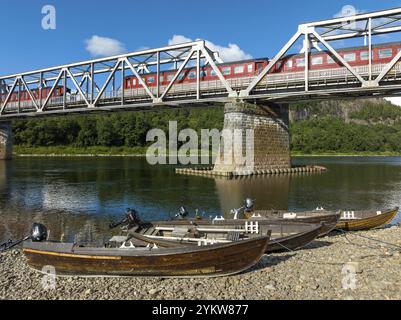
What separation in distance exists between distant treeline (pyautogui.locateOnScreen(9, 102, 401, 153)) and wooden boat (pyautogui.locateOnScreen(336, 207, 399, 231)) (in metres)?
107

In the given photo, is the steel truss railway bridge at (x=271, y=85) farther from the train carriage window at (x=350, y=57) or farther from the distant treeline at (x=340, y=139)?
the distant treeline at (x=340, y=139)

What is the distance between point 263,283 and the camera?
31.1 feet

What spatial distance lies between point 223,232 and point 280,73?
3472cm

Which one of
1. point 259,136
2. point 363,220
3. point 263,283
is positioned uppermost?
point 259,136

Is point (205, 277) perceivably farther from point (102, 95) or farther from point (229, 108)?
point (102, 95)

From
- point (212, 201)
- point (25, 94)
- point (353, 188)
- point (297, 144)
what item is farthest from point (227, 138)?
point (297, 144)

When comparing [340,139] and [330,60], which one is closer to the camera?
[330,60]

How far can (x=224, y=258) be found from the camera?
9.80 m

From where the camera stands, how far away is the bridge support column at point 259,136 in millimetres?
43156

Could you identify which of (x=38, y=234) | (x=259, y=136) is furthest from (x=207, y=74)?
(x=38, y=234)

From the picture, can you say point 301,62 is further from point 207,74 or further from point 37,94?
point 37,94

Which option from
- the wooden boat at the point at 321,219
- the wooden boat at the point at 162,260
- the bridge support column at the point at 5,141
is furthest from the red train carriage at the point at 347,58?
the bridge support column at the point at 5,141

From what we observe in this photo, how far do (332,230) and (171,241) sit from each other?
763 centimetres

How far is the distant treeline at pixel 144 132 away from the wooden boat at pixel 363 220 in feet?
352
